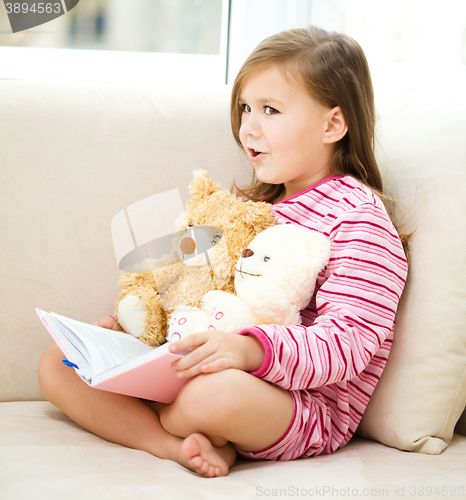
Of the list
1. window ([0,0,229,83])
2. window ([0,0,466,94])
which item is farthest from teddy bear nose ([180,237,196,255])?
window ([0,0,229,83])

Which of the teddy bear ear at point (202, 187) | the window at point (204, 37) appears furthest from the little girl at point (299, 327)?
the window at point (204, 37)

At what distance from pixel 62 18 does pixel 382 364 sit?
4.51 feet

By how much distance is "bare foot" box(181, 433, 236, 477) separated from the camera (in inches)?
25.4

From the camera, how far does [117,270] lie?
1.01 meters

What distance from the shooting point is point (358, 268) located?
0.74 metres

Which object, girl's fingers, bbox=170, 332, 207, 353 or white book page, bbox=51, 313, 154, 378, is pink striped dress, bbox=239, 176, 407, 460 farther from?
white book page, bbox=51, 313, 154, 378

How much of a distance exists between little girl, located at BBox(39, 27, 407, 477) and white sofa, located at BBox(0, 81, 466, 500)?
4 centimetres

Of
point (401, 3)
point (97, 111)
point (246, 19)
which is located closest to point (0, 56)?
point (97, 111)

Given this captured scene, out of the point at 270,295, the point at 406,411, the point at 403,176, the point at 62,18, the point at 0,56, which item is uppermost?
the point at 62,18

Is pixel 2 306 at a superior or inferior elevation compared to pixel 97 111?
inferior

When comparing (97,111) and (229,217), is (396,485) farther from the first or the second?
(97,111)

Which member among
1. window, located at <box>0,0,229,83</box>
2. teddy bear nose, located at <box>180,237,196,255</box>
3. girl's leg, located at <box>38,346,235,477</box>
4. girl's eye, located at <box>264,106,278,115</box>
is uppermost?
window, located at <box>0,0,229,83</box>

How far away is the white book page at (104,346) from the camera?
649 millimetres

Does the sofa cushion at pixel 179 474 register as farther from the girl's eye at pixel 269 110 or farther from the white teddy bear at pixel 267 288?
the girl's eye at pixel 269 110
